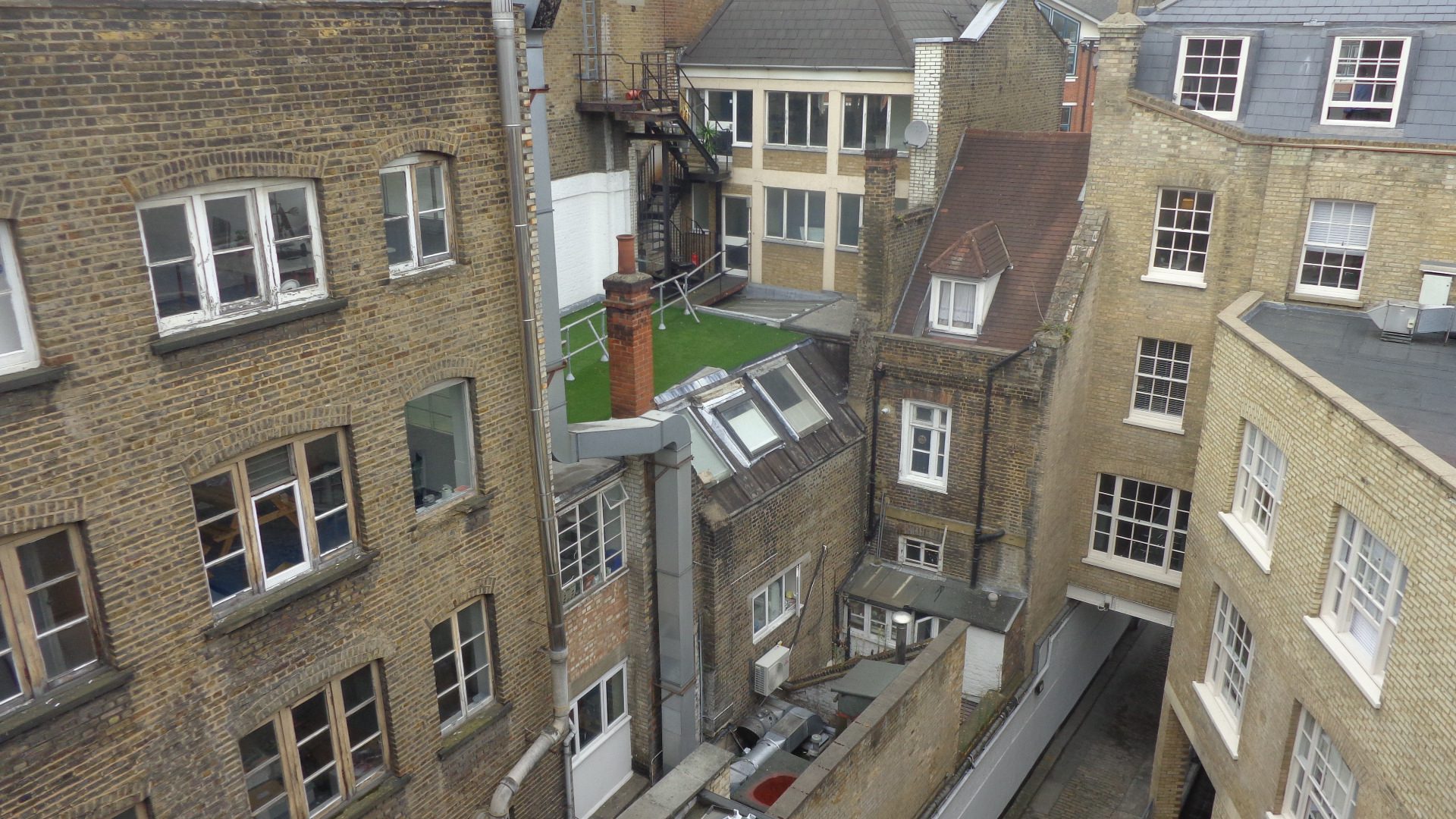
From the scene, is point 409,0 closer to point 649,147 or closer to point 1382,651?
point 1382,651

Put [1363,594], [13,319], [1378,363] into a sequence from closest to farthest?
1. [13,319]
2. [1363,594]
3. [1378,363]

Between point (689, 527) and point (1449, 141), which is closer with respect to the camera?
point (689, 527)

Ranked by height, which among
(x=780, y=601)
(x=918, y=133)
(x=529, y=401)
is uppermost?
(x=918, y=133)

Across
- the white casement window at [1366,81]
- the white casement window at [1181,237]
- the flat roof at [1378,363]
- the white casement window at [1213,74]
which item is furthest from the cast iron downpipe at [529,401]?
the white casement window at [1366,81]

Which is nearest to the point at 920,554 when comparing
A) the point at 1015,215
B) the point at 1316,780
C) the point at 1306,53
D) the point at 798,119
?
the point at 1015,215

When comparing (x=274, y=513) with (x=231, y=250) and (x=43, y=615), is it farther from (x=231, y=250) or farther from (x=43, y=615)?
(x=231, y=250)

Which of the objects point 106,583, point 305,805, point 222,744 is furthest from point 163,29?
point 305,805
